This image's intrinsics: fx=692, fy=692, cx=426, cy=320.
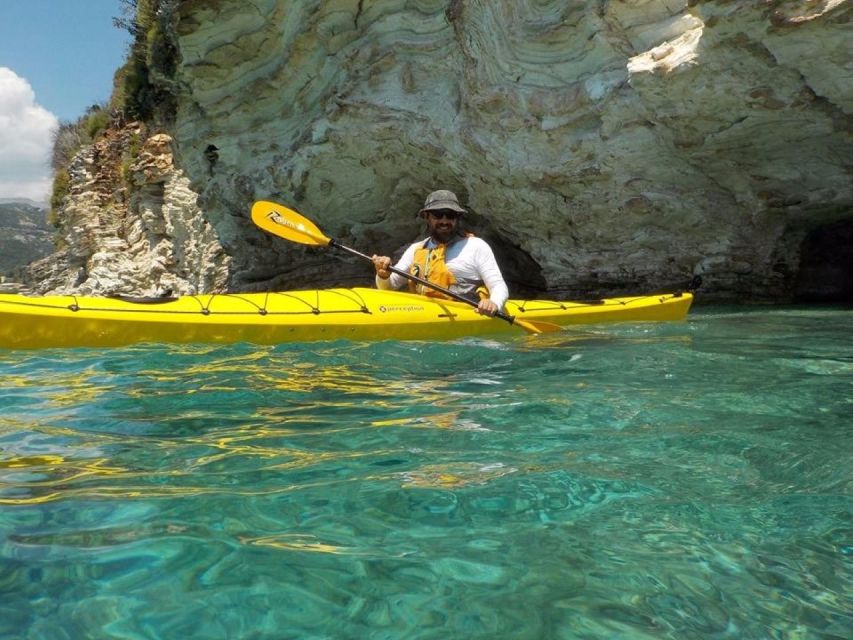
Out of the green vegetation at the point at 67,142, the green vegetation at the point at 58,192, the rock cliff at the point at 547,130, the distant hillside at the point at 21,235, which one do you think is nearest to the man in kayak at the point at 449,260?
the rock cliff at the point at 547,130

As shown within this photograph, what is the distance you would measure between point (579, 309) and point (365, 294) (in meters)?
2.15

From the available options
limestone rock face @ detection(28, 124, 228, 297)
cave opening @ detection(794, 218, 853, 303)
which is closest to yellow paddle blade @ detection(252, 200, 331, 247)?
limestone rock face @ detection(28, 124, 228, 297)

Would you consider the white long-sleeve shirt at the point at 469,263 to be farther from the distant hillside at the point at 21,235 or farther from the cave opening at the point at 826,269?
the distant hillside at the point at 21,235

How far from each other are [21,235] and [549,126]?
422ft

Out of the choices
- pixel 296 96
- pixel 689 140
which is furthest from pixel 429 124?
pixel 689 140

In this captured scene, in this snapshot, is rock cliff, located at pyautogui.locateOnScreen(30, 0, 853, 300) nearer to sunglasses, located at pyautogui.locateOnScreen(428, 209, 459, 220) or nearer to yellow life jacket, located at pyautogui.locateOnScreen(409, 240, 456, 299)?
sunglasses, located at pyautogui.locateOnScreen(428, 209, 459, 220)

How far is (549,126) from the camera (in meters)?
8.15

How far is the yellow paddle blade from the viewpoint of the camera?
6.95 m

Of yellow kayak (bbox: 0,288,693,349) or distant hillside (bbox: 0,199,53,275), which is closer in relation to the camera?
yellow kayak (bbox: 0,288,693,349)

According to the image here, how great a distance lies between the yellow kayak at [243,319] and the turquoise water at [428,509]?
1.29 meters

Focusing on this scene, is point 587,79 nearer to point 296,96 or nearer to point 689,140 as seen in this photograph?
point 689,140

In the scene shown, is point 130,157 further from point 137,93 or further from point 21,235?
point 21,235

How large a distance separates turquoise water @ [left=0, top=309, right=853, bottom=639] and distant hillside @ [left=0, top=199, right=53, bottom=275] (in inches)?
3494

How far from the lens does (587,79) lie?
7.77 metres
